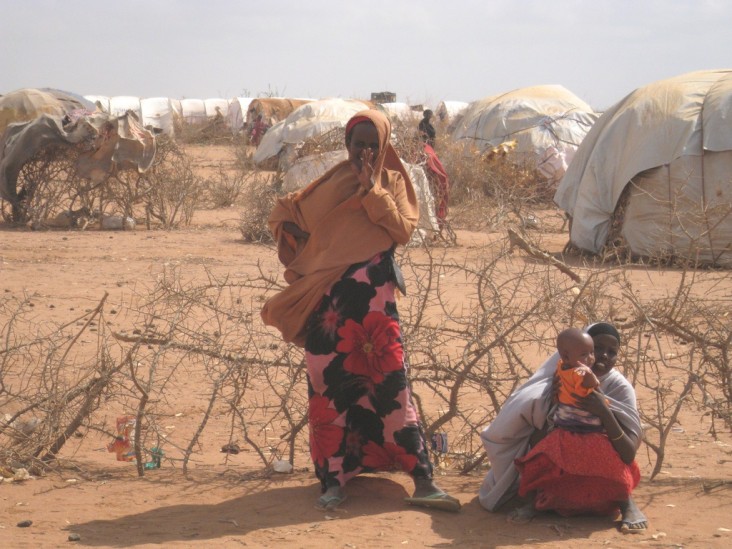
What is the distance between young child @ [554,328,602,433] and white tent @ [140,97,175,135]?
1354 inches

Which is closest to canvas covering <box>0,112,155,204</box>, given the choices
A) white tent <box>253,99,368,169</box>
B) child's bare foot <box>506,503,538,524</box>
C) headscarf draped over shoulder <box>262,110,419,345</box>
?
white tent <box>253,99,368,169</box>

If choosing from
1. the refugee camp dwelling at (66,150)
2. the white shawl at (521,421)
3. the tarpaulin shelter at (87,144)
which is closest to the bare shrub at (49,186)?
the refugee camp dwelling at (66,150)

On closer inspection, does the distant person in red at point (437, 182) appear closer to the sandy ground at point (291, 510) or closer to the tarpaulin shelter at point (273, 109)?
the sandy ground at point (291, 510)

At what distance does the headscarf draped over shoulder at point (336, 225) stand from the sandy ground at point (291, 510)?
0.67 metres

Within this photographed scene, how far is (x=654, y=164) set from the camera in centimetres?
1030

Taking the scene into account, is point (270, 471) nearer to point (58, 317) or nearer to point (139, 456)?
point (139, 456)

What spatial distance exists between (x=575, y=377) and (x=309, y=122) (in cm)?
1691

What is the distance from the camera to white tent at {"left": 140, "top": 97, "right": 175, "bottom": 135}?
3712cm

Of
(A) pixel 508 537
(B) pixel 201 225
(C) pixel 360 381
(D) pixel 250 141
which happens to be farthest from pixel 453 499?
(D) pixel 250 141

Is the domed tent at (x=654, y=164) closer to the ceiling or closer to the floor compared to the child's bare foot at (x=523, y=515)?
closer to the ceiling

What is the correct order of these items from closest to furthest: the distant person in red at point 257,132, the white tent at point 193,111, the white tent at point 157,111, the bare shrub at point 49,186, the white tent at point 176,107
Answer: the bare shrub at point 49,186, the distant person in red at point 257,132, the white tent at point 157,111, the white tent at point 176,107, the white tent at point 193,111

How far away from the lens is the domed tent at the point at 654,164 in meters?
10.1

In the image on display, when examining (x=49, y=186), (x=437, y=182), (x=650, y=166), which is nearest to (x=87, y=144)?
(x=49, y=186)

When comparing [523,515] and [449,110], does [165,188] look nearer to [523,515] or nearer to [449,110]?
[523,515]
